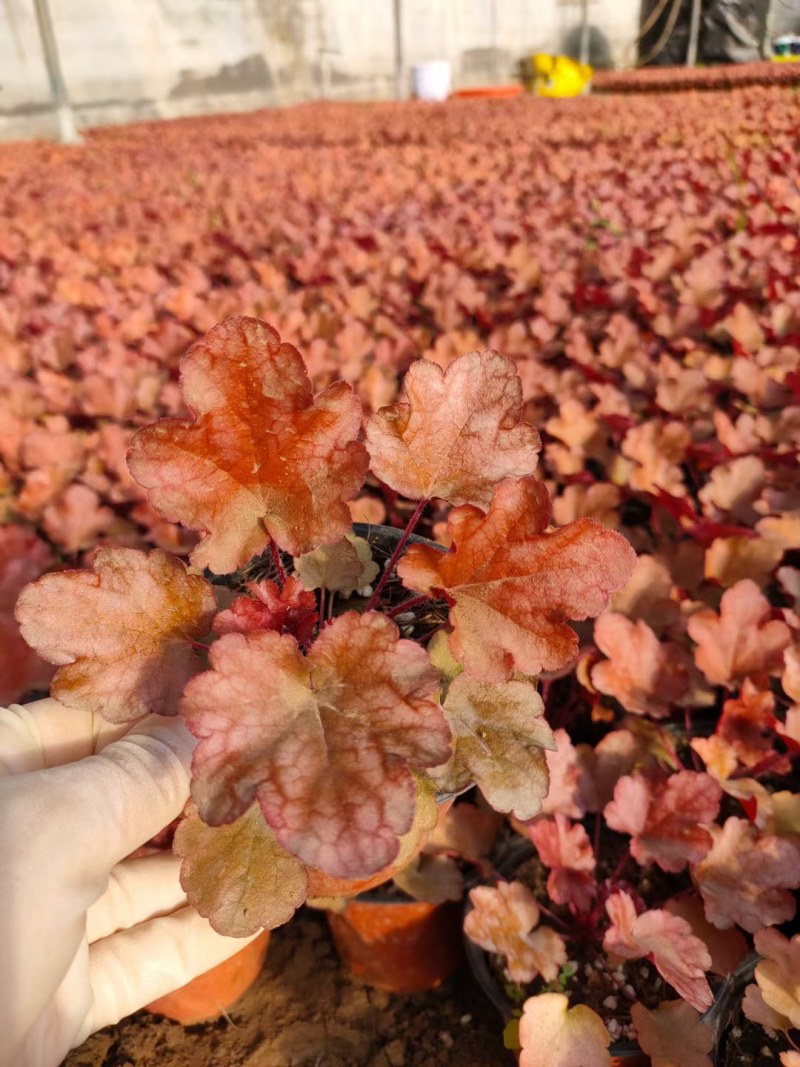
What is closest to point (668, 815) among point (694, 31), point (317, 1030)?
point (317, 1030)

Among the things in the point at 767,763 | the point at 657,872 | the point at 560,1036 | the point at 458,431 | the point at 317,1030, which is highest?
the point at 458,431

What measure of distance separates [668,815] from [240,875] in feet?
2.27

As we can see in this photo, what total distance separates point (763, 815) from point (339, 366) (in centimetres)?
133

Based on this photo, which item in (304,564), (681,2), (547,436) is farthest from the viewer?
(681,2)

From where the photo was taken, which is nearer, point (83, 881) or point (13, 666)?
point (83, 881)

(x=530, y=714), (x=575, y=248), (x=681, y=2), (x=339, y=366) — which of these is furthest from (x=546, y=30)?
(x=530, y=714)

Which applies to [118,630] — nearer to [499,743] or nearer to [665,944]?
[499,743]

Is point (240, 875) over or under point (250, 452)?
under

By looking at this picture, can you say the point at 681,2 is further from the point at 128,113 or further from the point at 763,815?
the point at 763,815

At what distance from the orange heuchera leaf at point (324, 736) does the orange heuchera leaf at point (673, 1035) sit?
705 millimetres

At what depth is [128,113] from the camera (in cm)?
1277

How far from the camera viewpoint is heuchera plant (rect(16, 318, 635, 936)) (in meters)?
0.66

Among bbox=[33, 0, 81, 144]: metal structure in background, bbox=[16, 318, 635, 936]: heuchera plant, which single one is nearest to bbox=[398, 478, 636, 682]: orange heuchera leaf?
bbox=[16, 318, 635, 936]: heuchera plant

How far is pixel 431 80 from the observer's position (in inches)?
619
